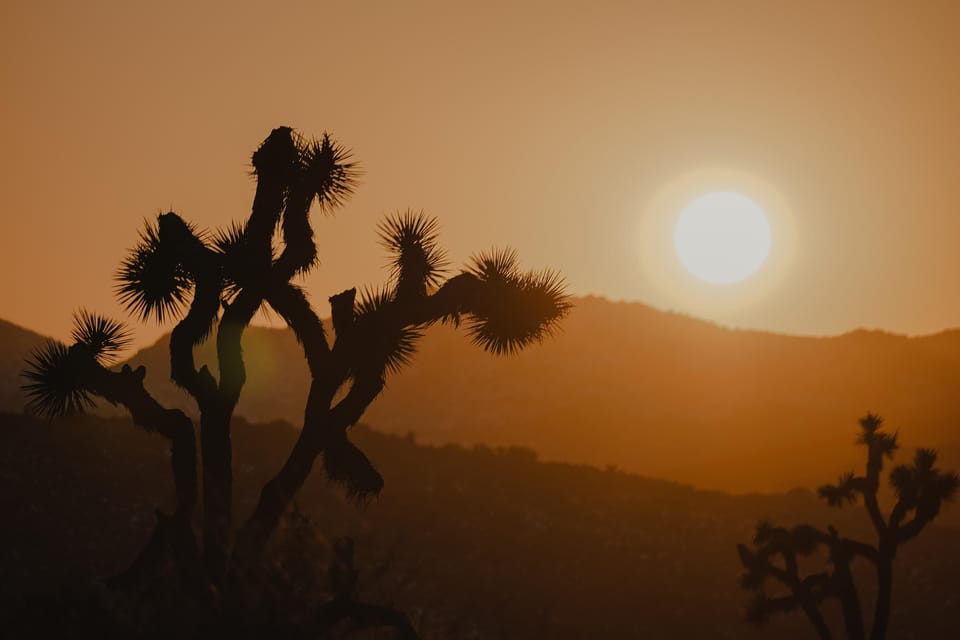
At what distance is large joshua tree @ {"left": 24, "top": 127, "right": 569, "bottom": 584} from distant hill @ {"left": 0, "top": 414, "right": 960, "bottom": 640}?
40.3 feet

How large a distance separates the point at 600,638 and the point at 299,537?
23.0 m

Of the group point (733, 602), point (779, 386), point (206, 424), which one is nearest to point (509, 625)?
point (733, 602)

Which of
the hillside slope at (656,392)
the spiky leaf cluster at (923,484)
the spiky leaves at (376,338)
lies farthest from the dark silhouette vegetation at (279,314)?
the hillside slope at (656,392)

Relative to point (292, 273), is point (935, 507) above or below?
above

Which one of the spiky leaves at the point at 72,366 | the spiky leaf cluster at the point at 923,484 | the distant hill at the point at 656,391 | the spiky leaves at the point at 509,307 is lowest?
the spiky leaves at the point at 72,366

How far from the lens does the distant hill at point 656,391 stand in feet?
257

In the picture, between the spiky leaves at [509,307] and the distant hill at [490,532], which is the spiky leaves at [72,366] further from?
the distant hill at [490,532]

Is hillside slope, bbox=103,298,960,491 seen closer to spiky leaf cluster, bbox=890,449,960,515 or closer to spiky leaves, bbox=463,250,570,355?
spiky leaf cluster, bbox=890,449,960,515

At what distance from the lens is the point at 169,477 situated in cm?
3381

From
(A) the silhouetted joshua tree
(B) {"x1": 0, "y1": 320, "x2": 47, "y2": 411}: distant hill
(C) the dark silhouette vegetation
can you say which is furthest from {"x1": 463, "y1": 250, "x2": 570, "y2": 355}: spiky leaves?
(B) {"x1": 0, "y1": 320, "x2": 47, "y2": 411}: distant hill

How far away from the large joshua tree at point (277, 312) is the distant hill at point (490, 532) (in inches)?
484

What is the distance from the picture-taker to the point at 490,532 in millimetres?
34656

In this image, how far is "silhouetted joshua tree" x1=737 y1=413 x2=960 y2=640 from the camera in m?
21.5

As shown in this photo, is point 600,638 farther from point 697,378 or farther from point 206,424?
point 697,378
